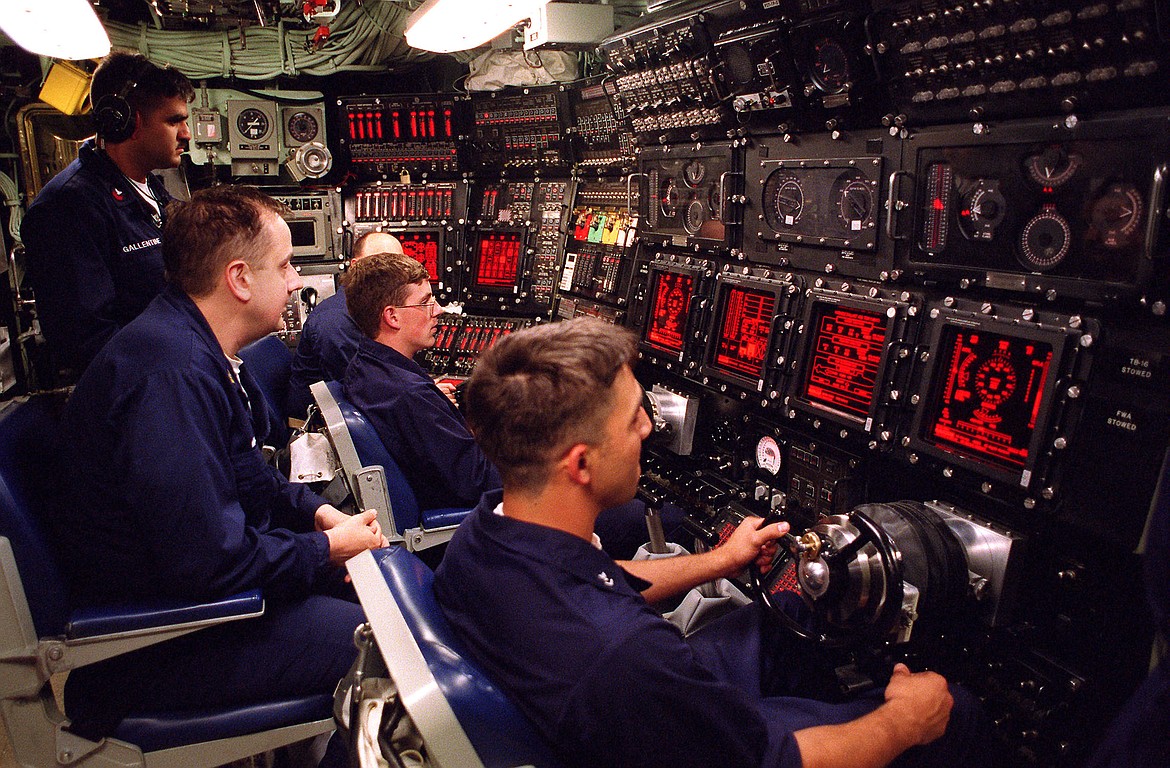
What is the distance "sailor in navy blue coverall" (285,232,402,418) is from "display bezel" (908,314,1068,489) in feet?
7.62

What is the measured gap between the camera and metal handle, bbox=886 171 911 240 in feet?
7.35

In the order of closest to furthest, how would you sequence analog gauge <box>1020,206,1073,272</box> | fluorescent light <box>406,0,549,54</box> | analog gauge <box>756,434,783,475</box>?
1. analog gauge <box>1020,206,1073,272</box>
2. analog gauge <box>756,434,783,475</box>
3. fluorescent light <box>406,0,549,54</box>

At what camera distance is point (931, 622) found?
6.31 ft

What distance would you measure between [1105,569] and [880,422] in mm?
667

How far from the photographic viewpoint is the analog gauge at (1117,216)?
1696 mm

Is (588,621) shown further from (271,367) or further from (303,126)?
(303,126)

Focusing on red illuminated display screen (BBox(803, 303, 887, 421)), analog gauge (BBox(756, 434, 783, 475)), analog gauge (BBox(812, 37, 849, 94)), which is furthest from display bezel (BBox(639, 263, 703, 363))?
analog gauge (BBox(812, 37, 849, 94))

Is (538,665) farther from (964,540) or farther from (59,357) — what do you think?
(59,357)

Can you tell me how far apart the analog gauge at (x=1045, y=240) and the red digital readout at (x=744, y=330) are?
34.5 inches

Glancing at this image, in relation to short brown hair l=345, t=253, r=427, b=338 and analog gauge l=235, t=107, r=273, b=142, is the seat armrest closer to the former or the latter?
short brown hair l=345, t=253, r=427, b=338

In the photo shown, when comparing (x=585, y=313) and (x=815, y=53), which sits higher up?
(x=815, y=53)

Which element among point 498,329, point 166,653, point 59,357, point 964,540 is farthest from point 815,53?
point 498,329

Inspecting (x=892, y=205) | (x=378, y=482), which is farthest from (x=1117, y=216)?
(x=378, y=482)

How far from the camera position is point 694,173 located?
10.3 ft
